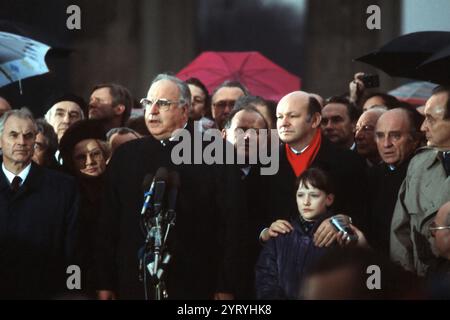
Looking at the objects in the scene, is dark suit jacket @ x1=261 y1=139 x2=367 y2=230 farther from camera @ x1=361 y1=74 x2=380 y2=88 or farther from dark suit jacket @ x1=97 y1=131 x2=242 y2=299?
camera @ x1=361 y1=74 x2=380 y2=88

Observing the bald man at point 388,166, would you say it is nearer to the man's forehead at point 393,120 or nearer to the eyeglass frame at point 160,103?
the man's forehead at point 393,120

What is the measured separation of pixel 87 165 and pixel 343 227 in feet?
6.08

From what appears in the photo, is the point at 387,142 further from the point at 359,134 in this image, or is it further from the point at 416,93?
the point at 416,93

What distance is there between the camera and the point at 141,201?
6715mm

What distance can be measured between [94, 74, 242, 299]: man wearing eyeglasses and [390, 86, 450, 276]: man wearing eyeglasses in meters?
0.91

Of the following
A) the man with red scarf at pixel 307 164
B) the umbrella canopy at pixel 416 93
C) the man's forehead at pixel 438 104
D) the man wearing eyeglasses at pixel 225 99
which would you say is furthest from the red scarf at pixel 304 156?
the umbrella canopy at pixel 416 93

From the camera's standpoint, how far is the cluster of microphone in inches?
253

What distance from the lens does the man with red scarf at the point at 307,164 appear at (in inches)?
265

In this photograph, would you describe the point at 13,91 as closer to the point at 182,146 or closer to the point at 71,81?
the point at 182,146

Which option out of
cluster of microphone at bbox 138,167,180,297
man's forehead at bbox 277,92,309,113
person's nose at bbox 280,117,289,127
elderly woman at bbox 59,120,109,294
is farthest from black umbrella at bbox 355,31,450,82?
elderly woman at bbox 59,120,109,294

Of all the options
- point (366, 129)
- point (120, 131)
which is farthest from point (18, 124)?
point (366, 129)

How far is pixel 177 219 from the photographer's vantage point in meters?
6.66

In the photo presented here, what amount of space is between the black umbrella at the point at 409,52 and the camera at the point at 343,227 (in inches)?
46.9
